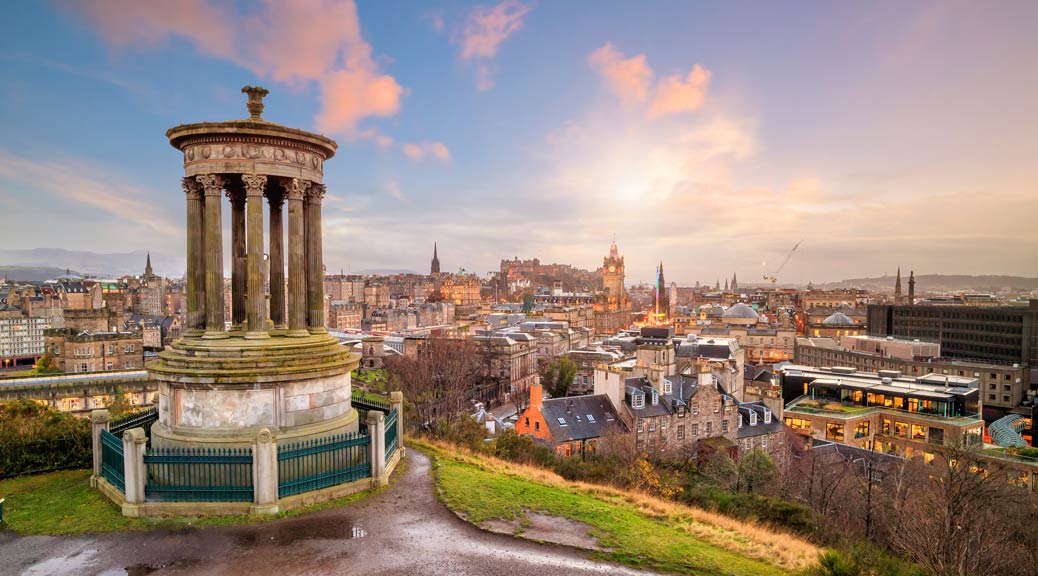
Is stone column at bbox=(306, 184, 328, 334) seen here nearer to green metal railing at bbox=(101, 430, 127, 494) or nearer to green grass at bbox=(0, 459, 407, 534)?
green metal railing at bbox=(101, 430, 127, 494)

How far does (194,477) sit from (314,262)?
694cm

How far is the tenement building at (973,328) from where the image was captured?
335 ft

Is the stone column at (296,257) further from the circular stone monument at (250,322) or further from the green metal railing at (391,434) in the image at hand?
the green metal railing at (391,434)

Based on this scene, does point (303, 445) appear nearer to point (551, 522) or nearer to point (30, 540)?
point (30, 540)

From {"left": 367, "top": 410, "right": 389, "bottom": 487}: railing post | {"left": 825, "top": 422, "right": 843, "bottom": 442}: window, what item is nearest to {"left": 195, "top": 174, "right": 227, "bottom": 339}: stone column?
{"left": 367, "top": 410, "right": 389, "bottom": 487}: railing post

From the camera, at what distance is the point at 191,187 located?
16547 millimetres

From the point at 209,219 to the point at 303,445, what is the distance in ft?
22.9

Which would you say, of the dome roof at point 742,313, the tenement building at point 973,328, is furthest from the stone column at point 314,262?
the dome roof at point 742,313

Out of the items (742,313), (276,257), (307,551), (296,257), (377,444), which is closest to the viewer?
(307,551)

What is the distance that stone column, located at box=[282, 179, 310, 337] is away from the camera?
54.1 ft

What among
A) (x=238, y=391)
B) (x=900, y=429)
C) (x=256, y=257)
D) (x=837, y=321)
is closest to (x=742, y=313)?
(x=837, y=321)

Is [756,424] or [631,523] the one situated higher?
[631,523]

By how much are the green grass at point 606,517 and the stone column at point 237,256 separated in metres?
8.27

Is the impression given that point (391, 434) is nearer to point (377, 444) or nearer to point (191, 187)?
point (377, 444)
